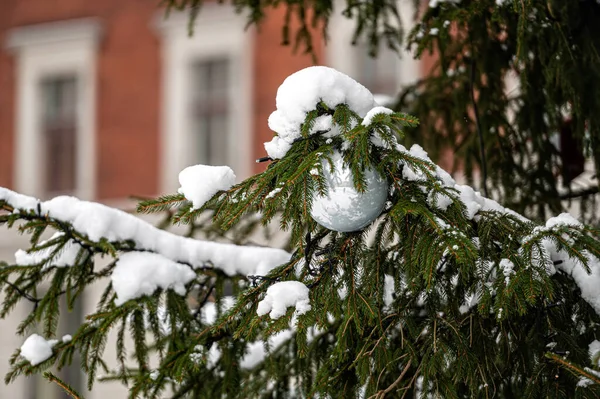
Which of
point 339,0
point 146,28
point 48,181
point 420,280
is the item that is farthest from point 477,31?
point 48,181

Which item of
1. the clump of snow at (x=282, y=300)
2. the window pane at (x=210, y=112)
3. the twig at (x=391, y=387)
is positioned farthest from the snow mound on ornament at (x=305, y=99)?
the window pane at (x=210, y=112)

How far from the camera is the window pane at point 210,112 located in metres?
10.2

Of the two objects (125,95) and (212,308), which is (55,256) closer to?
(212,308)

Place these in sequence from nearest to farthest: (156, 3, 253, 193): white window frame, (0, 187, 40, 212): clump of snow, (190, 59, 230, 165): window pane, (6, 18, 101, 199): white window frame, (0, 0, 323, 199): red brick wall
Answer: (0, 187, 40, 212): clump of snow < (156, 3, 253, 193): white window frame < (190, 59, 230, 165): window pane < (0, 0, 323, 199): red brick wall < (6, 18, 101, 199): white window frame

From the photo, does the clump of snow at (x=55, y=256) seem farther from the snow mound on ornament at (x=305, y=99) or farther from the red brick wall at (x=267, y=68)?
the red brick wall at (x=267, y=68)

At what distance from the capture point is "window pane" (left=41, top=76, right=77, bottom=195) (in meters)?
10.9

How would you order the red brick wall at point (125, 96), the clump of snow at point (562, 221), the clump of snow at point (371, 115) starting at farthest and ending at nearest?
1. the red brick wall at point (125, 96)
2. the clump of snow at point (562, 221)
3. the clump of snow at point (371, 115)

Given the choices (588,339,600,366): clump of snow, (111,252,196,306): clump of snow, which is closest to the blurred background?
(111,252,196,306): clump of snow

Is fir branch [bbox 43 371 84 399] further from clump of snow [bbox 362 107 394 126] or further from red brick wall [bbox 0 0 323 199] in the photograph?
red brick wall [bbox 0 0 323 199]

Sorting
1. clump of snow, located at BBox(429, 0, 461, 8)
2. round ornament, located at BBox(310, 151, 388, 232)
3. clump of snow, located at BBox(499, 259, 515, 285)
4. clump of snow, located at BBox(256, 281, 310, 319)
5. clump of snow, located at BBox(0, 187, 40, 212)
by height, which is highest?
clump of snow, located at BBox(429, 0, 461, 8)

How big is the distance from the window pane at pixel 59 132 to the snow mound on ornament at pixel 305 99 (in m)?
9.48

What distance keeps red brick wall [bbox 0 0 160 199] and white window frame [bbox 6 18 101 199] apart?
112 millimetres

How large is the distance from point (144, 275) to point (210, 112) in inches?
324

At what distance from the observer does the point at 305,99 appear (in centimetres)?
178
